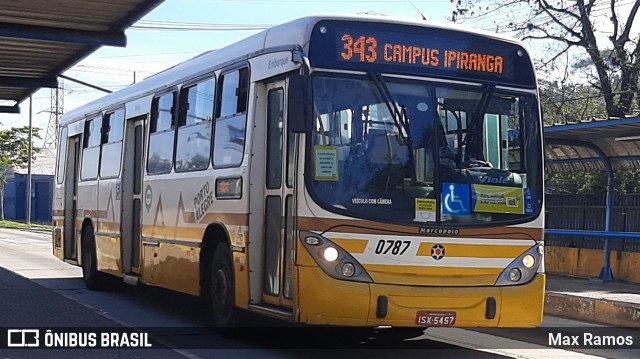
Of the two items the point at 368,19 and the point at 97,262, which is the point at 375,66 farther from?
the point at 97,262

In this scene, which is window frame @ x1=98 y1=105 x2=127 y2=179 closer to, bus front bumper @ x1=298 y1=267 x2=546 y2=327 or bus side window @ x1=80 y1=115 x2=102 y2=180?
bus side window @ x1=80 y1=115 x2=102 y2=180

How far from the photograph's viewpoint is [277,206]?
948cm

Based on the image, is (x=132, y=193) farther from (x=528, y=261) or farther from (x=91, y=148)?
(x=528, y=261)

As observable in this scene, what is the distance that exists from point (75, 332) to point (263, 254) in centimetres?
269

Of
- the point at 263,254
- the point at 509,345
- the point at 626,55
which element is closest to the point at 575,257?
the point at 509,345

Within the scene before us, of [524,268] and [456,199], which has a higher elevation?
[456,199]

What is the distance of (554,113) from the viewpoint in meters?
32.0

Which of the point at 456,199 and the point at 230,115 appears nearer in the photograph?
the point at 456,199

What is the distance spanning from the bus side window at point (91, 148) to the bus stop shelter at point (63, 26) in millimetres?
1371

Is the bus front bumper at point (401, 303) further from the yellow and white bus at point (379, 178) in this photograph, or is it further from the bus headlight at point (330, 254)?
the bus headlight at point (330, 254)

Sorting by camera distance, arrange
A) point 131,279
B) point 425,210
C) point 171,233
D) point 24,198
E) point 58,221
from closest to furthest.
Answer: point 425,210 < point 171,233 < point 131,279 < point 58,221 < point 24,198

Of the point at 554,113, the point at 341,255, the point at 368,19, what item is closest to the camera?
the point at 341,255

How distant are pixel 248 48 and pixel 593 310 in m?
6.41
